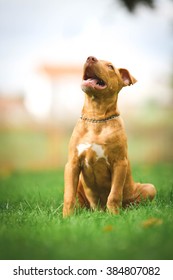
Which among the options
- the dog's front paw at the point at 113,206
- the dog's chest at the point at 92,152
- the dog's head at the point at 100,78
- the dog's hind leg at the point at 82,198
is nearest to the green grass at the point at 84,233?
the dog's front paw at the point at 113,206

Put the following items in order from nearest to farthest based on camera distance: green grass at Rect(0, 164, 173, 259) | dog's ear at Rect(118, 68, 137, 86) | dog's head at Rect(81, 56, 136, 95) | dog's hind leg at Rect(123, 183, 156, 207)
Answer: green grass at Rect(0, 164, 173, 259)
dog's head at Rect(81, 56, 136, 95)
dog's ear at Rect(118, 68, 137, 86)
dog's hind leg at Rect(123, 183, 156, 207)

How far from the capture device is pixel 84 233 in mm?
2881

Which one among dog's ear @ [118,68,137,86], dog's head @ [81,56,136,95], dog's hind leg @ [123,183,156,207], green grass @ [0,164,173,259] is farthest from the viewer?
dog's hind leg @ [123,183,156,207]

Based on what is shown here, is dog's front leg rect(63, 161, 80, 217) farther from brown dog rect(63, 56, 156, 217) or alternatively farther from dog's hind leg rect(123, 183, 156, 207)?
dog's hind leg rect(123, 183, 156, 207)

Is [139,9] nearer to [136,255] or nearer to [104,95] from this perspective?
[104,95]

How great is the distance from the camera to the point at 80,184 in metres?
3.90

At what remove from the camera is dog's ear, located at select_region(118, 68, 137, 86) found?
3766 mm

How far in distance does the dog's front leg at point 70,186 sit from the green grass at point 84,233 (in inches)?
2.8

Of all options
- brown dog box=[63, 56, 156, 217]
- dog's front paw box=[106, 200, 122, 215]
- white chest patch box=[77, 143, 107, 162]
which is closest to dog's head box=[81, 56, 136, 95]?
brown dog box=[63, 56, 156, 217]

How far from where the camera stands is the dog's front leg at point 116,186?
3.53m

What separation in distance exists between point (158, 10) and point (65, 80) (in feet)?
9.09

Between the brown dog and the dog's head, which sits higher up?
the dog's head

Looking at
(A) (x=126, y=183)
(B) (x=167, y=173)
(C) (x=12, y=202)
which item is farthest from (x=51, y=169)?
(A) (x=126, y=183)

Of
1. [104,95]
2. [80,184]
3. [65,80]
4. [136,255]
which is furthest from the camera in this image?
[65,80]
